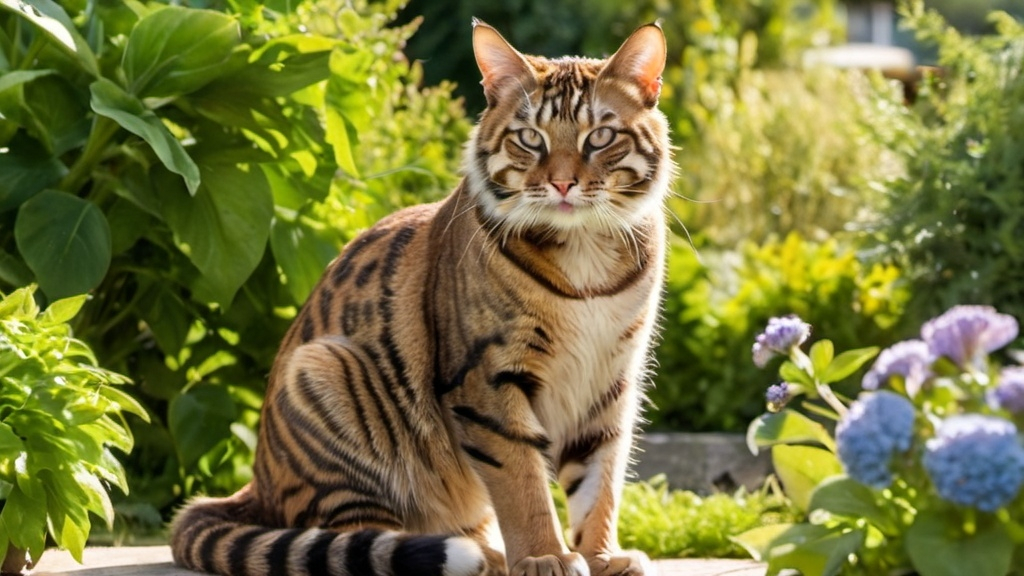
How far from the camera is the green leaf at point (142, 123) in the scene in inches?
144

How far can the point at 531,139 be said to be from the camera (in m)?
3.41

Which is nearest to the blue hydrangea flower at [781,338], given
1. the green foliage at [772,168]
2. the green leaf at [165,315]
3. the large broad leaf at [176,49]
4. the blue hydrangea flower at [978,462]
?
the blue hydrangea flower at [978,462]

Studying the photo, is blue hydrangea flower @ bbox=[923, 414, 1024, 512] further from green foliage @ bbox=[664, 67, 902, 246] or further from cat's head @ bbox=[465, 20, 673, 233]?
green foliage @ bbox=[664, 67, 902, 246]

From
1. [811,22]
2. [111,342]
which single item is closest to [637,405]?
[111,342]

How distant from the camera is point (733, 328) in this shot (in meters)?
6.13

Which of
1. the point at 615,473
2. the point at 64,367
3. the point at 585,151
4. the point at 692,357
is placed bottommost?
the point at 692,357

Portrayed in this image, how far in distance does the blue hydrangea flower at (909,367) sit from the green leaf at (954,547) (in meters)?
0.22

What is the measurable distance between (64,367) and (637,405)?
1.44m

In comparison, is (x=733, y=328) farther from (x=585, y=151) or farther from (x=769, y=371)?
(x=585, y=151)

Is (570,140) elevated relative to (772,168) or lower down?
elevated

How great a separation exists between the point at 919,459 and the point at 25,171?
8.90 ft

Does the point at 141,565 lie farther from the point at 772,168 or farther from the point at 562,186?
the point at 772,168

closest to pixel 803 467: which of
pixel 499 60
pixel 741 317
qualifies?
pixel 499 60

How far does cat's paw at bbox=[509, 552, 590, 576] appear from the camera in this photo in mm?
3104
